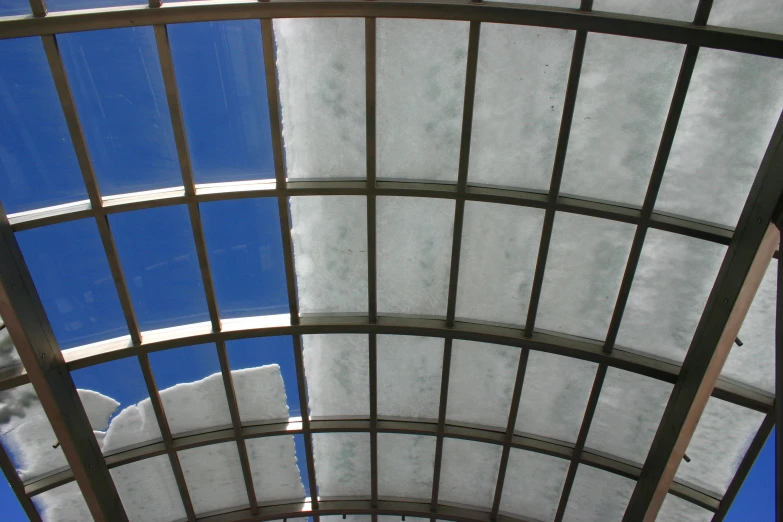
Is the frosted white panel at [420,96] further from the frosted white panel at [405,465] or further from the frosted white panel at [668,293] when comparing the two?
the frosted white panel at [405,465]

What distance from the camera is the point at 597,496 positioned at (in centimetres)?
2198

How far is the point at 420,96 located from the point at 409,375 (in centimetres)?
895

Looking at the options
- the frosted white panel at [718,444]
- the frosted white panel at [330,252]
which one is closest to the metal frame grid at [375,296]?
the frosted white panel at [718,444]

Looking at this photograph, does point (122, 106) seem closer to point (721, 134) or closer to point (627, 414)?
point (721, 134)

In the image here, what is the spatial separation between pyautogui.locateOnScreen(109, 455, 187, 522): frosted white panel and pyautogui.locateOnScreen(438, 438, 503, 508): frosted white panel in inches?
353

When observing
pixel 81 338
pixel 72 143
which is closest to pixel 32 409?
pixel 81 338

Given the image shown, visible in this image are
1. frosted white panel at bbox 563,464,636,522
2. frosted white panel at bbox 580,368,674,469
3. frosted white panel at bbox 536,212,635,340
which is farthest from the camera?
frosted white panel at bbox 563,464,636,522

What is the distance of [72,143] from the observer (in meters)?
15.6

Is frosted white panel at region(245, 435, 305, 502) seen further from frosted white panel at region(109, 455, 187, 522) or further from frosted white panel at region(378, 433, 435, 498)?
frosted white panel at region(378, 433, 435, 498)

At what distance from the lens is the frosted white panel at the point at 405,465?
74.1ft

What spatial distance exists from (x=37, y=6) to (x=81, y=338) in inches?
350

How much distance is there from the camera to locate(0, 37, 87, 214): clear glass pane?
574 inches

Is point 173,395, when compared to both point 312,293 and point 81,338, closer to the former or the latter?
point 81,338

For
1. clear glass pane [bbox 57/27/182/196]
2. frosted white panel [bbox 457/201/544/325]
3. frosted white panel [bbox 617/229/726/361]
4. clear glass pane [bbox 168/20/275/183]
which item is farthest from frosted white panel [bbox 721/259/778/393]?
clear glass pane [bbox 57/27/182/196]
